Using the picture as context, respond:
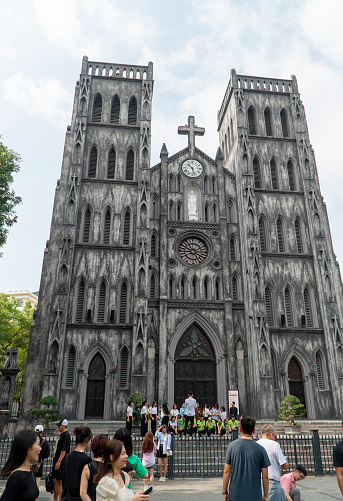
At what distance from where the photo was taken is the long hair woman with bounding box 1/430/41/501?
3.31 m

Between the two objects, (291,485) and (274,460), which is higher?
(274,460)

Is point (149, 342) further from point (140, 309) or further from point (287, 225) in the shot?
point (287, 225)

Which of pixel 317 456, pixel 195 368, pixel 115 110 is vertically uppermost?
pixel 115 110

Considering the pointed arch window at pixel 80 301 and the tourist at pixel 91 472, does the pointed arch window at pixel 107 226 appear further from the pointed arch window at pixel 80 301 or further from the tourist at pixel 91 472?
the tourist at pixel 91 472

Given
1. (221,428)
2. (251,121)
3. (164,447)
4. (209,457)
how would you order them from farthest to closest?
1. (251,121)
2. (221,428)
3. (209,457)
4. (164,447)

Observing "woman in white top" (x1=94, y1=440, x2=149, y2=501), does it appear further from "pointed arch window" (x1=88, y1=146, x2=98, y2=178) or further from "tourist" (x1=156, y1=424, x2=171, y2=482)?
"pointed arch window" (x1=88, y1=146, x2=98, y2=178)

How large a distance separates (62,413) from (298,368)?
1350cm

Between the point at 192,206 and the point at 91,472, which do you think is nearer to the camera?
the point at 91,472

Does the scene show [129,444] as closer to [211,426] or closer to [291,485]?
[291,485]

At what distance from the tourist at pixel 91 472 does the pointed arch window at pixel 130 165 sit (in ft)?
80.2

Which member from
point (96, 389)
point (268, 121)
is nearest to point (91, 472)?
point (96, 389)

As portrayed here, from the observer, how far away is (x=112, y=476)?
3.54 metres

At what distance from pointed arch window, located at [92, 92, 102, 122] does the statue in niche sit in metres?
8.59

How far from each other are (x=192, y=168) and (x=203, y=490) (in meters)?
21.9
